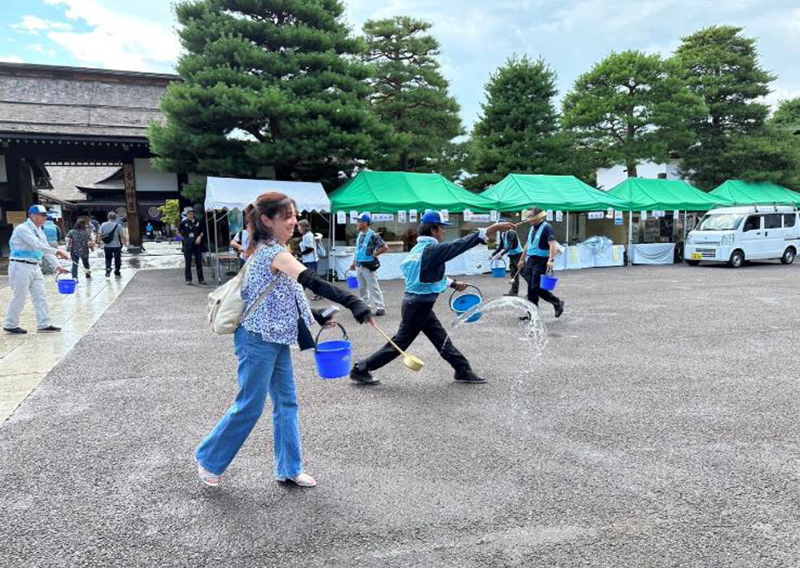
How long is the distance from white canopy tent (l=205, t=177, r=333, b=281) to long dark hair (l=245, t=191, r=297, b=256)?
35.1 ft

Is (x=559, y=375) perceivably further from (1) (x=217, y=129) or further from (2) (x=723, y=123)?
(2) (x=723, y=123)

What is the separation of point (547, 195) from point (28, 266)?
14.6 metres

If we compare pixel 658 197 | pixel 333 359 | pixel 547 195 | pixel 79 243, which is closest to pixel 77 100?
pixel 79 243

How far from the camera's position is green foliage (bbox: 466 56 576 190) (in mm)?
23625

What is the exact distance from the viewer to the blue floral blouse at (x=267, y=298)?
115 inches

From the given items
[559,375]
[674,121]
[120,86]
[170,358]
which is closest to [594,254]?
[674,121]

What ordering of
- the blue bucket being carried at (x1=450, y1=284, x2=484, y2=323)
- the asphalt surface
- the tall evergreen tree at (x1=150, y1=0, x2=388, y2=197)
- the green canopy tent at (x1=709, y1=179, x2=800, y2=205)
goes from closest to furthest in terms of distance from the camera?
the asphalt surface, the blue bucket being carried at (x1=450, y1=284, x2=484, y2=323), the tall evergreen tree at (x1=150, y1=0, x2=388, y2=197), the green canopy tent at (x1=709, y1=179, x2=800, y2=205)

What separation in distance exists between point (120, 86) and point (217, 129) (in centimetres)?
1310

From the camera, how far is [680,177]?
28.5 metres

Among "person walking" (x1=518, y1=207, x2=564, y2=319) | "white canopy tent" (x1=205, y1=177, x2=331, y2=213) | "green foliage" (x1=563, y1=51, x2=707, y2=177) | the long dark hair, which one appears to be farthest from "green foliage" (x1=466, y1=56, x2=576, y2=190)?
the long dark hair

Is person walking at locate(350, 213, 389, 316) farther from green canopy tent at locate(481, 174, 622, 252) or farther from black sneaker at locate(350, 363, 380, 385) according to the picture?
green canopy tent at locate(481, 174, 622, 252)

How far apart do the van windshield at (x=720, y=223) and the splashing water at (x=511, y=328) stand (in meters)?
12.2

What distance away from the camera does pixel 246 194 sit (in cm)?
1370

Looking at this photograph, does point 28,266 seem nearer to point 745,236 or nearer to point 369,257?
point 369,257
